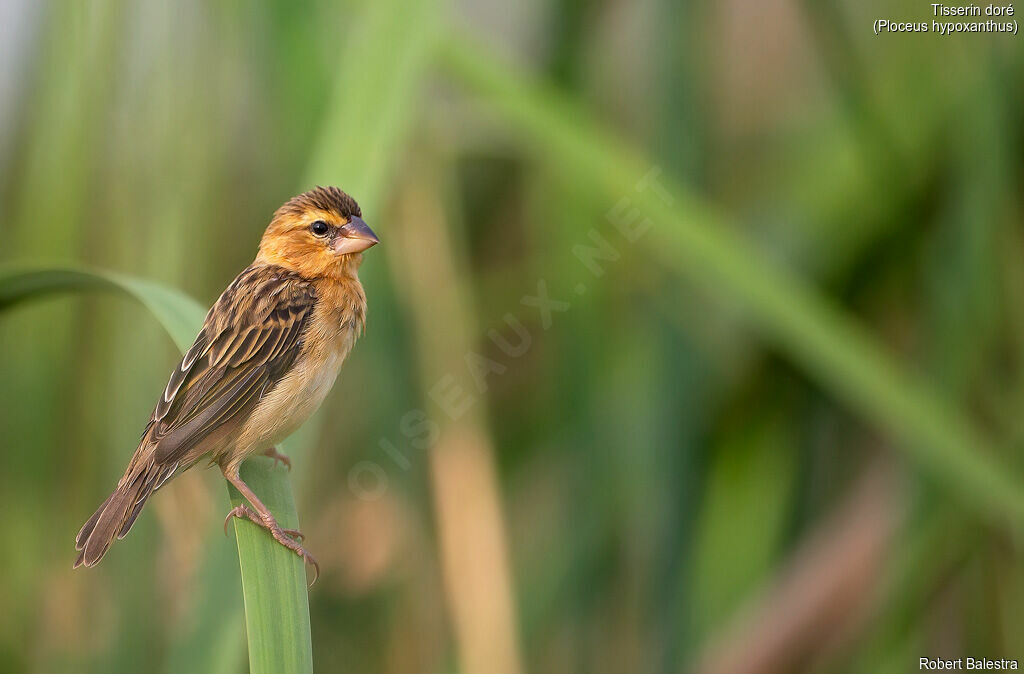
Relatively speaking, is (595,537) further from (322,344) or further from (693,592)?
(322,344)

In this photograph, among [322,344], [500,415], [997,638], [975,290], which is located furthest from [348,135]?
[997,638]

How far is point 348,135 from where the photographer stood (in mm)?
2078

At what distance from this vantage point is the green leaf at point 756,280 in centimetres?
262

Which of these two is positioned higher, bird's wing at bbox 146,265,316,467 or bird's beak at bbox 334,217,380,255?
bird's beak at bbox 334,217,380,255

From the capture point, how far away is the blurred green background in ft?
9.18

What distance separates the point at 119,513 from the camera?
4.97 ft

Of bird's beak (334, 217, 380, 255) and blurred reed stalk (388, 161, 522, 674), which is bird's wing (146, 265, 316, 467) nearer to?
bird's beak (334, 217, 380, 255)

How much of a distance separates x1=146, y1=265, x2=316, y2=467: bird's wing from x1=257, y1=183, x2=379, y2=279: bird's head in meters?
0.04

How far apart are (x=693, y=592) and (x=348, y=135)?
1.91 m

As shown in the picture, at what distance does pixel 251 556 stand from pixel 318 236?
0.73m

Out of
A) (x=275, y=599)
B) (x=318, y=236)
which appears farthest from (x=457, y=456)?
(x=275, y=599)

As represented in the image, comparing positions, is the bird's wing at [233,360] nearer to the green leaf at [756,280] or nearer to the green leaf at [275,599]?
the green leaf at [275,599]

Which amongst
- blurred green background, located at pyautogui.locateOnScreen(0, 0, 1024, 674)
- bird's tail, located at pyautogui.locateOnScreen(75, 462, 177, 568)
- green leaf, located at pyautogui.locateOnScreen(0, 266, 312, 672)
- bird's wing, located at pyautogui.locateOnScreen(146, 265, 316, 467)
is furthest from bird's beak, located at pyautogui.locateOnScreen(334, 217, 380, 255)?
blurred green background, located at pyautogui.locateOnScreen(0, 0, 1024, 674)

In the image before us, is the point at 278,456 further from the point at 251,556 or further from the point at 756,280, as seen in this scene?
the point at 756,280
